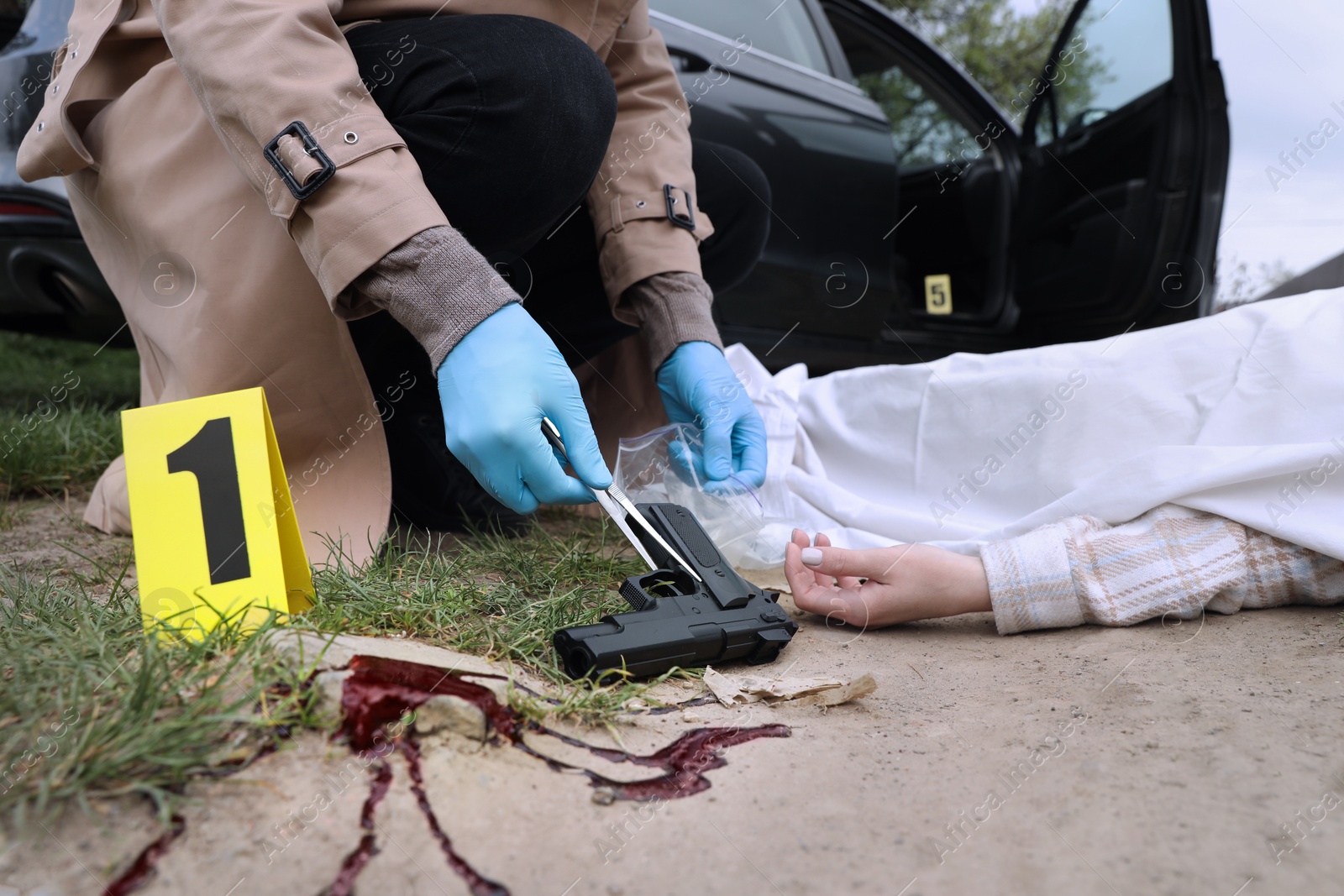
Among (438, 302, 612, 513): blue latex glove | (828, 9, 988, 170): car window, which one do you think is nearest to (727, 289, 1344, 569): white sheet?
(438, 302, 612, 513): blue latex glove

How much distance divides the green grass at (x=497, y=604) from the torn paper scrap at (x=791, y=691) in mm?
62

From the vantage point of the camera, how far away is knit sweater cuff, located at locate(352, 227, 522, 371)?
112cm

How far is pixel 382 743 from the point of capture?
766 millimetres

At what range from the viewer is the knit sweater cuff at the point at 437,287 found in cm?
112

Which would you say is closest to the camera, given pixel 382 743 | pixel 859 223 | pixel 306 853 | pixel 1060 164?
pixel 306 853

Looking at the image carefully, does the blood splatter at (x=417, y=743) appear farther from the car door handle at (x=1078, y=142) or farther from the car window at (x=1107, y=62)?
the car door handle at (x=1078, y=142)

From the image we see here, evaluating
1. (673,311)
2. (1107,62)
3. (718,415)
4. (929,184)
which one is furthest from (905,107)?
(718,415)

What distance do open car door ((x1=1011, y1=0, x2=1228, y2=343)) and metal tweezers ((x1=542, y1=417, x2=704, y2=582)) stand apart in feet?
7.33

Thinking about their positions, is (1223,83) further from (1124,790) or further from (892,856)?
(892,856)

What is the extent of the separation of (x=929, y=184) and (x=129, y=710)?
3.50 meters

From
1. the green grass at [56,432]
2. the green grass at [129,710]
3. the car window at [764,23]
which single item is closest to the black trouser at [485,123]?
the green grass at [129,710]

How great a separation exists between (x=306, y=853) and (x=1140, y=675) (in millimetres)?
919

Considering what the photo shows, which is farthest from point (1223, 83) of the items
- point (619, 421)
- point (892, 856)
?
point (892, 856)

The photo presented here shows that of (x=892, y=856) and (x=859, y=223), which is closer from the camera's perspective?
(x=892, y=856)
